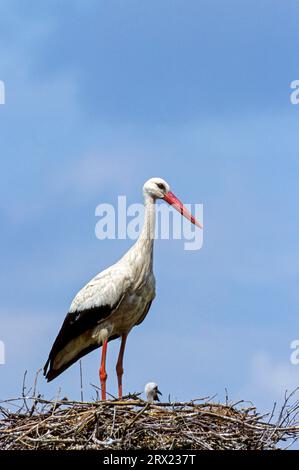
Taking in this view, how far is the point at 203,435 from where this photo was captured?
10414 mm

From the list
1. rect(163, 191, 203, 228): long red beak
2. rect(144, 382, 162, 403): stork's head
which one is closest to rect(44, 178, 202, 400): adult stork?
rect(163, 191, 203, 228): long red beak

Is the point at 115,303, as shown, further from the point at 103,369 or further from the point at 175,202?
the point at 175,202

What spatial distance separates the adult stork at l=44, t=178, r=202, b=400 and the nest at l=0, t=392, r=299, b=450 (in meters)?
1.85

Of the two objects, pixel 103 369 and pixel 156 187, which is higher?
pixel 156 187

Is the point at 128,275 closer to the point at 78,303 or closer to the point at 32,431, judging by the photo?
the point at 78,303

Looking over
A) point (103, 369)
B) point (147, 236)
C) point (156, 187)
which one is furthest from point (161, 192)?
point (103, 369)

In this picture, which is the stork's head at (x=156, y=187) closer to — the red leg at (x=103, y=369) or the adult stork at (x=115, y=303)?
the adult stork at (x=115, y=303)

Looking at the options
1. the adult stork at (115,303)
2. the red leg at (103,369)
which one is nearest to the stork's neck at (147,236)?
the adult stork at (115,303)

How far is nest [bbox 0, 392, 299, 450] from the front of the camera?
10.4 metres

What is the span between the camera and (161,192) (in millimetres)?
12930

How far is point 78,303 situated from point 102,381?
80 centimetres

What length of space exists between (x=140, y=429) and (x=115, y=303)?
7.78 ft
